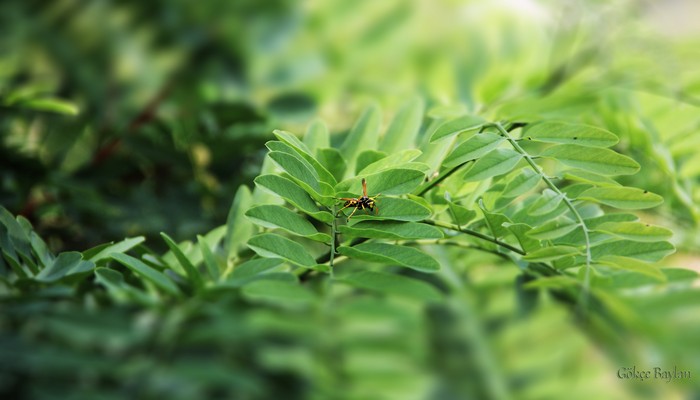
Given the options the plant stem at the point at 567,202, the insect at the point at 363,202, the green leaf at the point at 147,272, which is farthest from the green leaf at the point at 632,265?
the green leaf at the point at 147,272

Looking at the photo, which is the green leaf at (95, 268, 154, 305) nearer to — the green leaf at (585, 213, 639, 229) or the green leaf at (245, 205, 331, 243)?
the green leaf at (245, 205, 331, 243)

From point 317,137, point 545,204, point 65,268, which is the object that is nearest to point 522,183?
point 545,204

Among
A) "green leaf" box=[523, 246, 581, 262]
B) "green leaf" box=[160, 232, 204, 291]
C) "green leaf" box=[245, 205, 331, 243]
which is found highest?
"green leaf" box=[523, 246, 581, 262]

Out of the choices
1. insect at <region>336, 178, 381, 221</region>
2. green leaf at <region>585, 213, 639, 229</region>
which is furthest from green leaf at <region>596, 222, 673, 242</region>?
insect at <region>336, 178, 381, 221</region>

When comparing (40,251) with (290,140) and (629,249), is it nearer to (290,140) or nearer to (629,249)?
(290,140)

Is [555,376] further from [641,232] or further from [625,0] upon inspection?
[625,0]

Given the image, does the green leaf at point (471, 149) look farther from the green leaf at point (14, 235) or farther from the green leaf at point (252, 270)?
the green leaf at point (14, 235)
